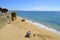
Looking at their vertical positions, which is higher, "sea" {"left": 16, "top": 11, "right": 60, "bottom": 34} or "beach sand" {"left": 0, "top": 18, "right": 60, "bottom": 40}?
"beach sand" {"left": 0, "top": 18, "right": 60, "bottom": 40}

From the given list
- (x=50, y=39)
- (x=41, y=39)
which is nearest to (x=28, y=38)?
(x=41, y=39)

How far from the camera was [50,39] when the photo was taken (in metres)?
12.4

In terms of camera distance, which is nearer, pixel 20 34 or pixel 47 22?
pixel 20 34

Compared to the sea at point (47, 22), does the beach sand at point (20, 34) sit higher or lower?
higher

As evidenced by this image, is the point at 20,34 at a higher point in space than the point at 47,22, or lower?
higher

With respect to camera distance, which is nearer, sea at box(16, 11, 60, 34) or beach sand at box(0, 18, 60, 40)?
beach sand at box(0, 18, 60, 40)

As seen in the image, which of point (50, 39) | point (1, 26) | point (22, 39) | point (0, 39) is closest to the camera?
point (0, 39)

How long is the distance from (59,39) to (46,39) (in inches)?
72.3

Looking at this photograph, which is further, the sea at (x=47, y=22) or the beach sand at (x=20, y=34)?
the sea at (x=47, y=22)

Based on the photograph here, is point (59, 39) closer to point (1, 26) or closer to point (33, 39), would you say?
point (33, 39)

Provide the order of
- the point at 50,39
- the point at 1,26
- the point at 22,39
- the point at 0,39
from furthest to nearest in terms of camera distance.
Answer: the point at 1,26, the point at 50,39, the point at 22,39, the point at 0,39

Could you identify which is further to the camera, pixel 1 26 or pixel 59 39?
pixel 1 26

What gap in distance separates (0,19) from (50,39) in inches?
267

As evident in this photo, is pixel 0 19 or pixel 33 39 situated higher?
pixel 0 19
